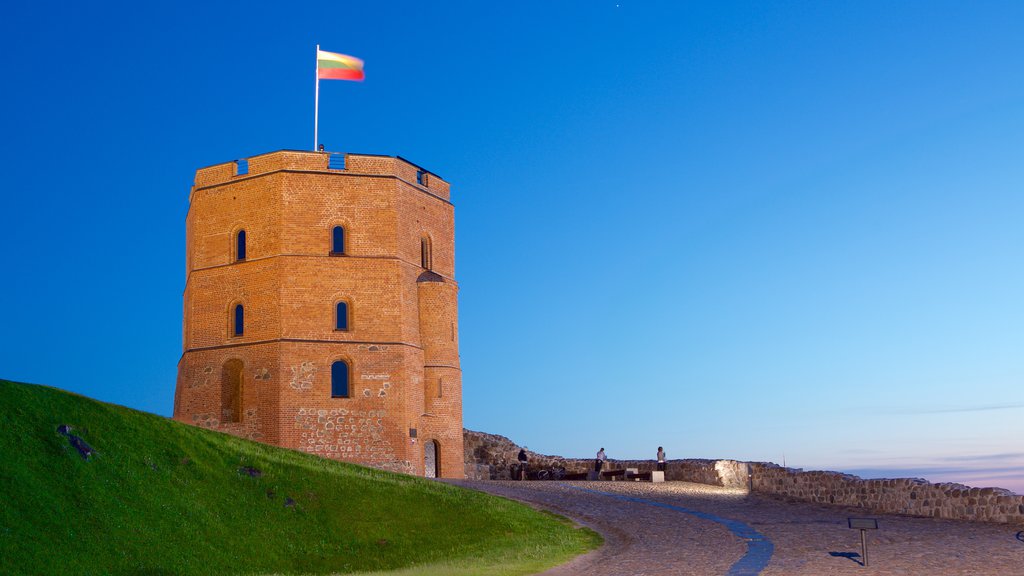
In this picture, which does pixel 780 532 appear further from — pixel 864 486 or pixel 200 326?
pixel 200 326

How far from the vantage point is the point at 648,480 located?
37.3m

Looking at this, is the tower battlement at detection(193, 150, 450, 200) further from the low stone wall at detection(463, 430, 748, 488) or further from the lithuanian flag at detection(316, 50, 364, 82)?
the low stone wall at detection(463, 430, 748, 488)

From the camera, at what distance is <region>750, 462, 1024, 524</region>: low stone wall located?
2172 cm

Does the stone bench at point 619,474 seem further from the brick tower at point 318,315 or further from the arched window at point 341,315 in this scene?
the arched window at point 341,315

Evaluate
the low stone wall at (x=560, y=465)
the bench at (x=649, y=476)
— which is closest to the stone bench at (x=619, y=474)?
the bench at (x=649, y=476)

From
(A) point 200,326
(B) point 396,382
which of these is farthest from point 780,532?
(A) point 200,326

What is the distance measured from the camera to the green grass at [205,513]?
1848 cm

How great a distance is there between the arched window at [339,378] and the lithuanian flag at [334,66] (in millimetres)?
11022

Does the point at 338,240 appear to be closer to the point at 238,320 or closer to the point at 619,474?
the point at 238,320

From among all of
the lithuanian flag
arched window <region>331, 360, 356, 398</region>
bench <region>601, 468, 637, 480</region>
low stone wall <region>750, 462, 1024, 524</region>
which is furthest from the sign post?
the lithuanian flag

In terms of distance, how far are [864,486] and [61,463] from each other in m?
18.6

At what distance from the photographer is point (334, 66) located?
40.7 meters

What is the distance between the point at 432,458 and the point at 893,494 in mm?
20957

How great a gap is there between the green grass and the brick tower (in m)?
11.6
